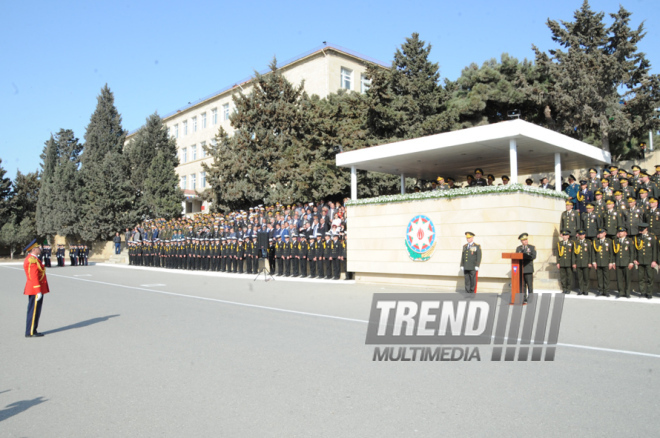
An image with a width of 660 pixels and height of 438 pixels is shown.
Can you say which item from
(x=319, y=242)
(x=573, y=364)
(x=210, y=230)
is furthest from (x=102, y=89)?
(x=573, y=364)

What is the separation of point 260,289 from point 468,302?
692 centimetres

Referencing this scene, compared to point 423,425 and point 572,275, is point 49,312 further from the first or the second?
point 572,275

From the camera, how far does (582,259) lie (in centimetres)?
1258

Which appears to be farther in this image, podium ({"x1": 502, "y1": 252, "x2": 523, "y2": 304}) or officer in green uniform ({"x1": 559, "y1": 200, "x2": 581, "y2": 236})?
officer in green uniform ({"x1": 559, "y1": 200, "x2": 581, "y2": 236})

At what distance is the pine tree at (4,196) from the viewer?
55.8 meters

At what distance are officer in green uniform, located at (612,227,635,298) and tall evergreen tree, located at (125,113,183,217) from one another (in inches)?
1539

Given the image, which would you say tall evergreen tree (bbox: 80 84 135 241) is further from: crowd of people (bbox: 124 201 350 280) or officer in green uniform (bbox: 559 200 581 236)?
officer in green uniform (bbox: 559 200 581 236)

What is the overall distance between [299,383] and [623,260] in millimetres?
9782

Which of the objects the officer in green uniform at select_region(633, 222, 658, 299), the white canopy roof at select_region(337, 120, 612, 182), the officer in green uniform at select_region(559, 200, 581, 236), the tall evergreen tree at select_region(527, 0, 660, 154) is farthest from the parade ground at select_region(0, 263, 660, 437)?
the tall evergreen tree at select_region(527, 0, 660, 154)

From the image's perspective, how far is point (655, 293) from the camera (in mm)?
12453

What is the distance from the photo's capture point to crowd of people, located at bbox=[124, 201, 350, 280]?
64.5ft

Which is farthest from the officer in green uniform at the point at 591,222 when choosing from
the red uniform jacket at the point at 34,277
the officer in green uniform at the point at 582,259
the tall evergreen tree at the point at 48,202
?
the tall evergreen tree at the point at 48,202

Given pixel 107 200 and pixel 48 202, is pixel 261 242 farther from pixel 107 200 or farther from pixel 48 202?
pixel 48 202

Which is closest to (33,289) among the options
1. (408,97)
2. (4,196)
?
(408,97)
